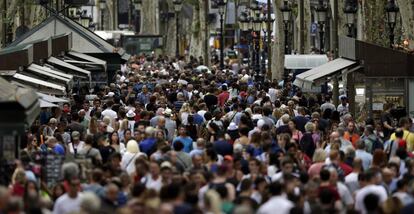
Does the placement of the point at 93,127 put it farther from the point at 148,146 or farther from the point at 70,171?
the point at 70,171

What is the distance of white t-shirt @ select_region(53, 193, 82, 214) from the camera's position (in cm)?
1783

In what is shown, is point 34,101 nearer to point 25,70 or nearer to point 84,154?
point 84,154

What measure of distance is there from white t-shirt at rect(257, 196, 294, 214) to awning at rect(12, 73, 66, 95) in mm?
14275

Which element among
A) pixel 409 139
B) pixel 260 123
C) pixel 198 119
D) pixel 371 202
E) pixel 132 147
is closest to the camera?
pixel 371 202

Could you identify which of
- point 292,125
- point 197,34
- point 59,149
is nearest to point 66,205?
point 59,149

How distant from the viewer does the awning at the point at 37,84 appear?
32.0m

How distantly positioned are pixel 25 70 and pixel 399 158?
13.5m

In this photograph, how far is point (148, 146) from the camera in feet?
81.5

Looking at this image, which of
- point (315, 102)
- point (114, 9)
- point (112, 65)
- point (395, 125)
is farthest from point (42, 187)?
point (114, 9)

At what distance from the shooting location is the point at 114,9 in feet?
440

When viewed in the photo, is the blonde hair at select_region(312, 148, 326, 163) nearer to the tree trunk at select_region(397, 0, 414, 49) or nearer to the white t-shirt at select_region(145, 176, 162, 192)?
the white t-shirt at select_region(145, 176, 162, 192)

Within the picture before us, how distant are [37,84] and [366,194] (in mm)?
14982

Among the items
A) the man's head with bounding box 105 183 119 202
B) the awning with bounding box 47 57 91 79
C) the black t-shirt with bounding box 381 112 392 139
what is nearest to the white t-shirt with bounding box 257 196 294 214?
the man's head with bounding box 105 183 119 202

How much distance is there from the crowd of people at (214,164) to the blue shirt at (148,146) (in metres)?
0.02
